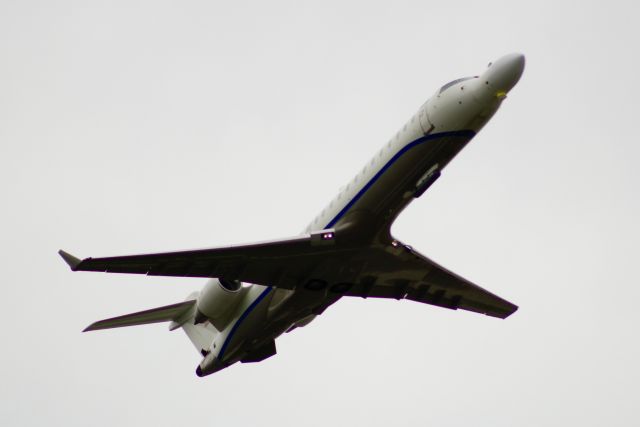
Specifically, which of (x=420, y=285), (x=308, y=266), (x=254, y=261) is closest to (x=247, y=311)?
(x=254, y=261)

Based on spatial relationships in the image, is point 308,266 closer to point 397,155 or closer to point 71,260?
point 397,155

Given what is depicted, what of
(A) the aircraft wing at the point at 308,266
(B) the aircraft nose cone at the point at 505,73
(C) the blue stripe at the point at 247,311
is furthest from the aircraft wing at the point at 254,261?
(B) the aircraft nose cone at the point at 505,73

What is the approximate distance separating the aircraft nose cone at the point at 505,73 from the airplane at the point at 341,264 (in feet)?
0.07

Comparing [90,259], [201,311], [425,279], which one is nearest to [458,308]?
[425,279]

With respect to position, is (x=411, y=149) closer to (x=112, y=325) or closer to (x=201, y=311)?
(x=201, y=311)

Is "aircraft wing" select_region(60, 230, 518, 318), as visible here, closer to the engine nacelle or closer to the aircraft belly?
the aircraft belly

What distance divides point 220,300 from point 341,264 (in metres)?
3.70

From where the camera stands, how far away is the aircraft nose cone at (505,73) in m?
21.5

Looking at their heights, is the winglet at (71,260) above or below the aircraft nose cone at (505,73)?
below

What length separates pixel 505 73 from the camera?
70.5 feet

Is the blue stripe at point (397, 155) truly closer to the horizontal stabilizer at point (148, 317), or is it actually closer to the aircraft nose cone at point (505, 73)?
the aircraft nose cone at point (505, 73)

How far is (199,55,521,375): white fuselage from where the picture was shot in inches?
866

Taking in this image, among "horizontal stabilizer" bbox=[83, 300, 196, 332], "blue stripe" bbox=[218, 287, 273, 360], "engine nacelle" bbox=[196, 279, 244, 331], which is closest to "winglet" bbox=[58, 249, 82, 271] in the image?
"horizontal stabilizer" bbox=[83, 300, 196, 332]

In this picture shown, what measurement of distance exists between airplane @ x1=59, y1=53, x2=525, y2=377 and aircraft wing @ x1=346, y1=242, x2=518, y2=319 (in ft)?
0.11
